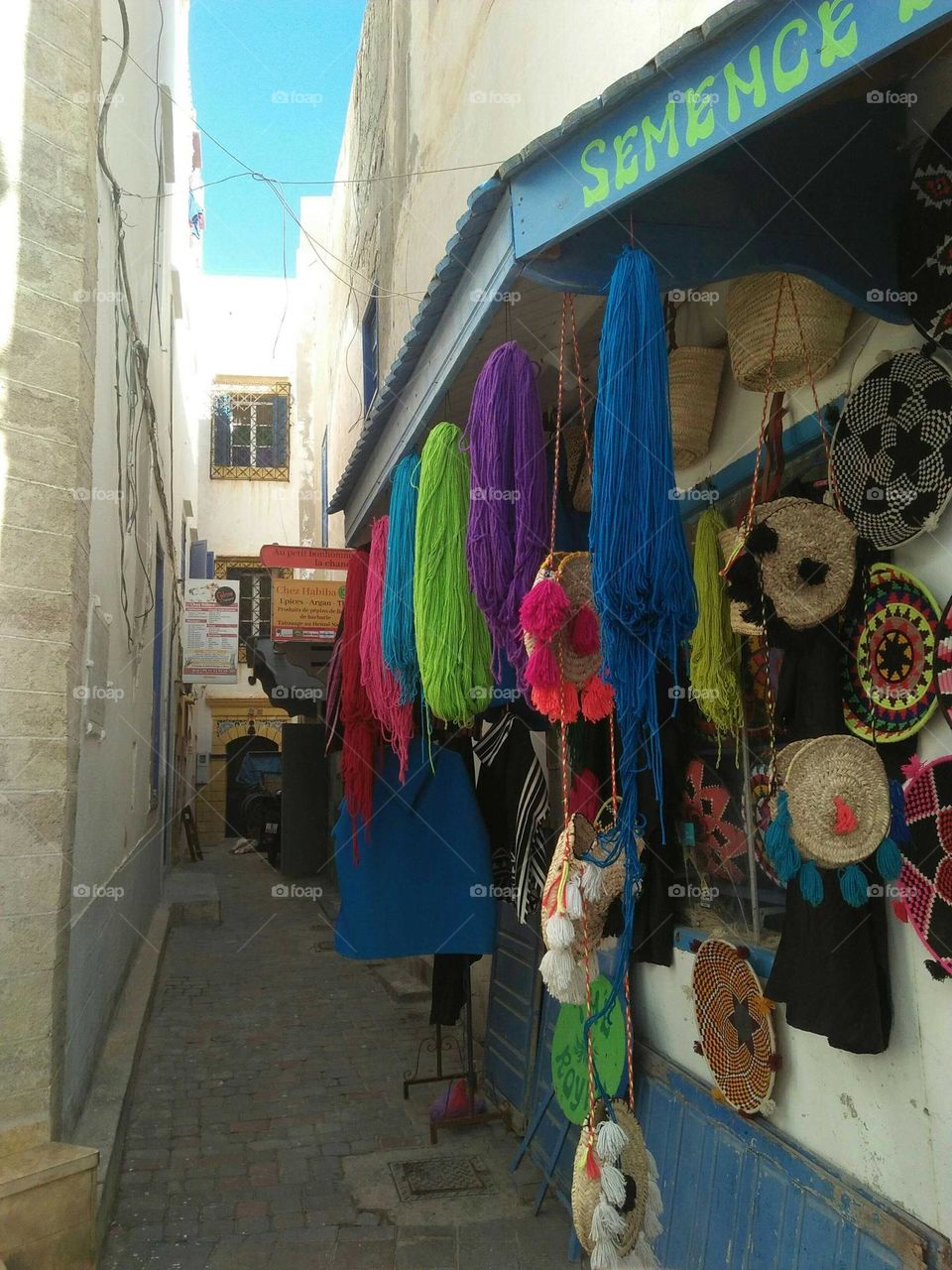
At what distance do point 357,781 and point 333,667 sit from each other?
1.79ft

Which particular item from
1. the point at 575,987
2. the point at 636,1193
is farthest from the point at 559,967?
the point at 636,1193

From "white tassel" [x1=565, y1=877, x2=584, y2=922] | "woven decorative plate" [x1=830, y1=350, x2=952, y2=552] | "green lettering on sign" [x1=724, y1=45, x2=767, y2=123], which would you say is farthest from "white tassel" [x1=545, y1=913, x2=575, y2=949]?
"green lettering on sign" [x1=724, y1=45, x2=767, y2=123]

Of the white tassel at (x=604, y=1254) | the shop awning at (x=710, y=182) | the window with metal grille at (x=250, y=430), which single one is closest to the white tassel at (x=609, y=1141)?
the white tassel at (x=604, y=1254)

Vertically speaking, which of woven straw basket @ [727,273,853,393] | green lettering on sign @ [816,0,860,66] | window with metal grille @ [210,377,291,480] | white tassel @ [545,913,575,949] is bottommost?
white tassel @ [545,913,575,949]

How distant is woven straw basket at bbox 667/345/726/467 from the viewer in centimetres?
312

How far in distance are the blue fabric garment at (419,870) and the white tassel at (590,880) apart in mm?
1930

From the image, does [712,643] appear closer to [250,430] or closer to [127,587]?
[127,587]

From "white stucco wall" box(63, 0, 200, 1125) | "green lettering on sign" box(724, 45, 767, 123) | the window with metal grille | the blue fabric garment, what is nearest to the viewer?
"green lettering on sign" box(724, 45, 767, 123)

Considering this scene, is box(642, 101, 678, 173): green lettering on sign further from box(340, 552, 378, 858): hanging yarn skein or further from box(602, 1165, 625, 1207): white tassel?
box(340, 552, 378, 858): hanging yarn skein

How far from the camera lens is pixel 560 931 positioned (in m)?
2.57

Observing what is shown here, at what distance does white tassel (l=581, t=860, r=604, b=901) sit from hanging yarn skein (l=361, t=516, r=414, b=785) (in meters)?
1.11

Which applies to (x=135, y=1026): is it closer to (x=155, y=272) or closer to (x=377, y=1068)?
(x=377, y=1068)

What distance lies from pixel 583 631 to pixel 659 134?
1.18 m

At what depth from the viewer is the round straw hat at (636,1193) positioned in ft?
8.01
